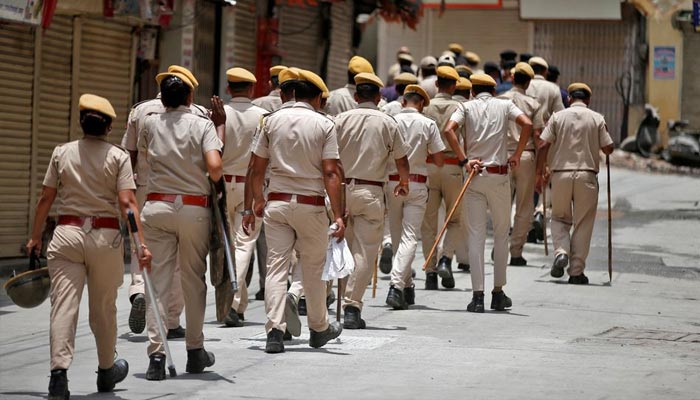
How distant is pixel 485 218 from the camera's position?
1261cm

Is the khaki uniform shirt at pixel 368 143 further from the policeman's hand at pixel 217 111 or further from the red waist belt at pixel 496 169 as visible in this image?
the policeman's hand at pixel 217 111

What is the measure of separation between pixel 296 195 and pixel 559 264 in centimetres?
566

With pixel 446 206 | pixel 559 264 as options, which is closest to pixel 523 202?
pixel 559 264

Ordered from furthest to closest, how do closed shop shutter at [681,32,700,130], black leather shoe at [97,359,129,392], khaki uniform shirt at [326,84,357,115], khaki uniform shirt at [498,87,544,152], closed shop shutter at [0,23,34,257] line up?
closed shop shutter at [681,32,700,130]
khaki uniform shirt at [498,87,544,152]
closed shop shutter at [0,23,34,257]
khaki uniform shirt at [326,84,357,115]
black leather shoe at [97,359,129,392]

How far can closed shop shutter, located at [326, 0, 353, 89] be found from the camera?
25562 millimetres

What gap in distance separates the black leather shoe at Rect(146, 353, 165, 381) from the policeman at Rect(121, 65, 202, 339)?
0.46 metres

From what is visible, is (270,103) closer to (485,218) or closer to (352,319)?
(485,218)

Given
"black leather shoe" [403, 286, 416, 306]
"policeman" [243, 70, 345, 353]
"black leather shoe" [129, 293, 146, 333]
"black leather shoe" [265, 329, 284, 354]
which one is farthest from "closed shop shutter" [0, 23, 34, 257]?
"black leather shoe" [265, 329, 284, 354]

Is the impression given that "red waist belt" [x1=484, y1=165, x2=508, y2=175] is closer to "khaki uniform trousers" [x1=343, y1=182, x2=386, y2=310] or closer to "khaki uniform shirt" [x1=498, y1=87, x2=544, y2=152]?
"khaki uniform trousers" [x1=343, y1=182, x2=386, y2=310]

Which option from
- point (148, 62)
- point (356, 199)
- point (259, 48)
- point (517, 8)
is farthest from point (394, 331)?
point (517, 8)

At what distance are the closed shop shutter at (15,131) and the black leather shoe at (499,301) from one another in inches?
222

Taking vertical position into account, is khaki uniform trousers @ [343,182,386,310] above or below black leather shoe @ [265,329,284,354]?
above

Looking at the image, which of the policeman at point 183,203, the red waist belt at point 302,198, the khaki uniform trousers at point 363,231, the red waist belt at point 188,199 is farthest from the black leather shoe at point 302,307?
the red waist belt at point 188,199

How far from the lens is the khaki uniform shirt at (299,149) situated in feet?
32.0
